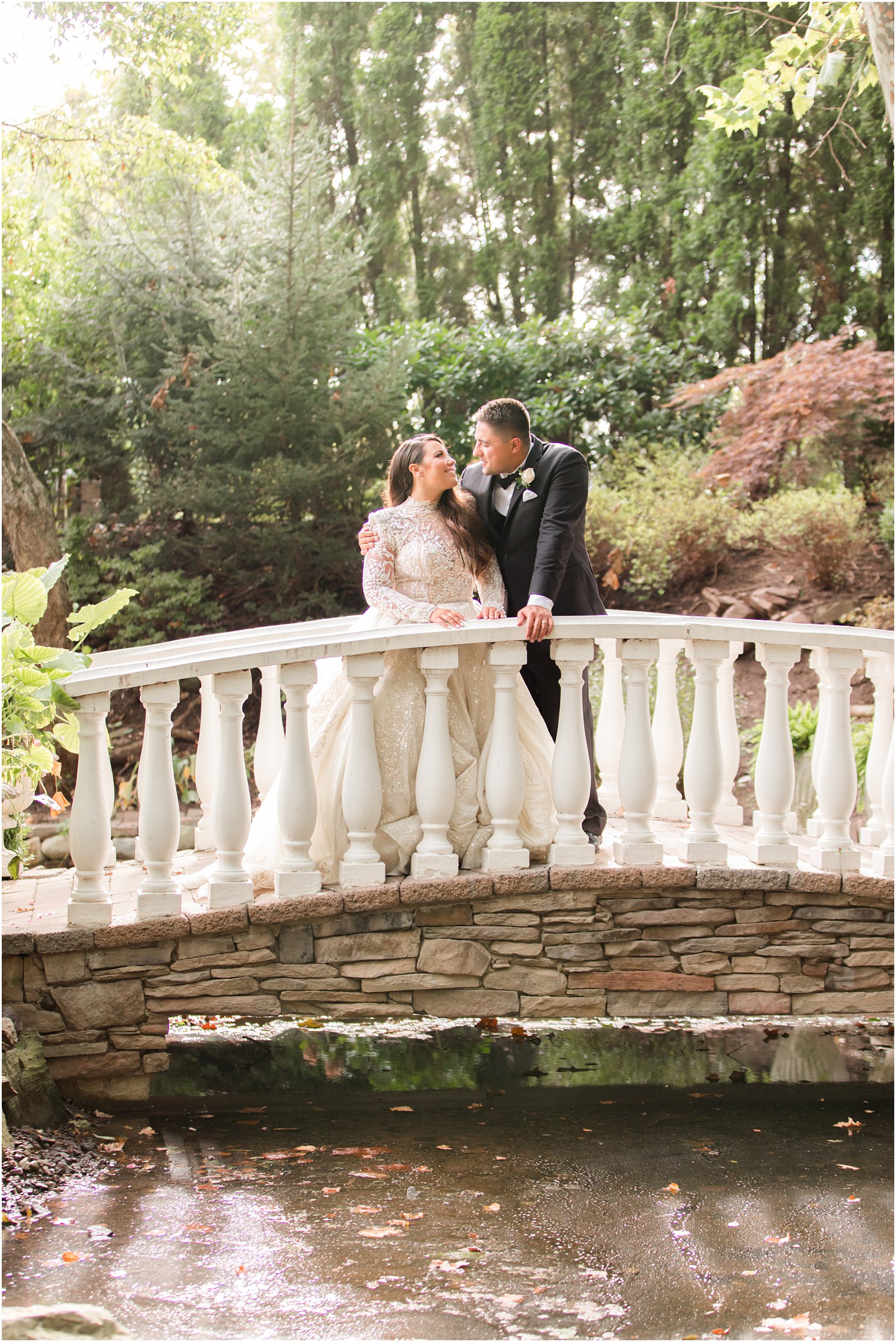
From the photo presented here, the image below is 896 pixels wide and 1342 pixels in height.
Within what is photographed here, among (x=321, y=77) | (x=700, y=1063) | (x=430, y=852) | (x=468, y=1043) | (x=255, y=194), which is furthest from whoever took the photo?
(x=321, y=77)

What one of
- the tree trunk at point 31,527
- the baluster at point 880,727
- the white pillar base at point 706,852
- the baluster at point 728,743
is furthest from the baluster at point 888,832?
the tree trunk at point 31,527

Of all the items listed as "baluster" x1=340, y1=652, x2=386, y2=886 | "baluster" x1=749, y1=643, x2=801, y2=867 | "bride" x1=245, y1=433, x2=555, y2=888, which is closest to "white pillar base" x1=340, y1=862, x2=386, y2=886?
"baluster" x1=340, y1=652, x2=386, y2=886

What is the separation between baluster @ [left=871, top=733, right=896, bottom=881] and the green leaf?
9.13 ft

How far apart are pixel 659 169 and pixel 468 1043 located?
11564 millimetres

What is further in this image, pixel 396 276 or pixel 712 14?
pixel 396 276

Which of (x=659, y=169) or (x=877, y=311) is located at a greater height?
(x=659, y=169)

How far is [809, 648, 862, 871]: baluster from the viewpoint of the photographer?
3717 mm

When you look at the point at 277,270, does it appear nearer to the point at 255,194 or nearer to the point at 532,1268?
the point at 255,194

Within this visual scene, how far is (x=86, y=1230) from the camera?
2.64 meters

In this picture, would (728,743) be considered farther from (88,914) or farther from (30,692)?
(30,692)

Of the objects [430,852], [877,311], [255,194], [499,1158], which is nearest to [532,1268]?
[499,1158]

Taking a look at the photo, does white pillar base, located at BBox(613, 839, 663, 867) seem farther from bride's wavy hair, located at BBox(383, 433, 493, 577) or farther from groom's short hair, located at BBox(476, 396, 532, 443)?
groom's short hair, located at BBox(476, 396, 532, 443)

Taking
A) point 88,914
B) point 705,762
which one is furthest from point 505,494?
point 88,914

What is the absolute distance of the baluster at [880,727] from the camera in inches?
151
